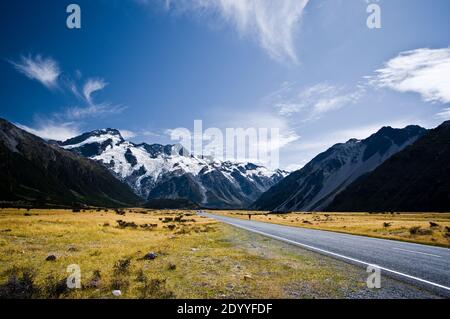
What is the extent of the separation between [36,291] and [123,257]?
7947 mm

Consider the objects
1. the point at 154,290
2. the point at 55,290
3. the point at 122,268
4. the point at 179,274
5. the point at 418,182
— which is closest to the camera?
the point at 55,290

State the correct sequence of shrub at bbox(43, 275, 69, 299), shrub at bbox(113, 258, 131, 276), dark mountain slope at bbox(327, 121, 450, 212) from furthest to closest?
dark mountain slope at bbox(327, 121, 450, 212) < shrub at bbox(113, 258, 131, 276) < shrub at bbox(43, 275, 69, 299)

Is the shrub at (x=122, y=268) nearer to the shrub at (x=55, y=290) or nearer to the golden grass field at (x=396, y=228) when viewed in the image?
the shrub at (x=55, y=290)

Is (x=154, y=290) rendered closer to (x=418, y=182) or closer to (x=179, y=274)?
(x=179, y=274)

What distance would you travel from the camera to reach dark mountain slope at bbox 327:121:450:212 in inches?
6053

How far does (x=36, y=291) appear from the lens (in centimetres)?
1021

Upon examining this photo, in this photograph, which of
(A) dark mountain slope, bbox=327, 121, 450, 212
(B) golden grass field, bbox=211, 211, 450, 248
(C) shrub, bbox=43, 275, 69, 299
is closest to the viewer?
(C) shrub, bbox=43, 275, 69, 299

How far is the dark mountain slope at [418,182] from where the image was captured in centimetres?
15375

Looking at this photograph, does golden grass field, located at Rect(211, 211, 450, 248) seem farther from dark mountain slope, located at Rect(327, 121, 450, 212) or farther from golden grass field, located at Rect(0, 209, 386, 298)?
dark mountain slope, located at Rect(327, 121, 450, 212)

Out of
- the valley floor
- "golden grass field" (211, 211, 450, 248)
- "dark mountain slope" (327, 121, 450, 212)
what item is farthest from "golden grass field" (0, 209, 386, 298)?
"dark mountain slope" (327, 121, 450, 212)

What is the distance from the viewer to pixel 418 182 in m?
171

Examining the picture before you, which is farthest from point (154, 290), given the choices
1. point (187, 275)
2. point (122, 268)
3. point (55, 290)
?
point (122, 268)

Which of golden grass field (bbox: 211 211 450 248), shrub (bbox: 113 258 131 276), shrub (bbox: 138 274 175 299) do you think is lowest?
golden grass field (bbox: 211 211 450 248)
